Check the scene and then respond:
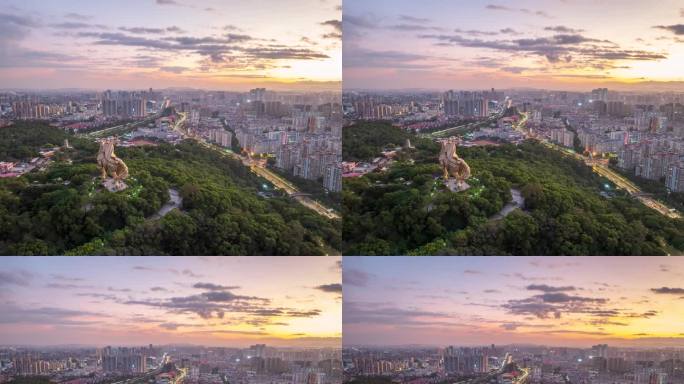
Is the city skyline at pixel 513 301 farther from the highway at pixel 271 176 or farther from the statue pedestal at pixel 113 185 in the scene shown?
the statue pedestal at pixel 113 185

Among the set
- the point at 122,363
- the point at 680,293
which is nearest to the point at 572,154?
the point at 680,293

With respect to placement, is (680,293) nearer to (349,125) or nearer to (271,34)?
(349,125)

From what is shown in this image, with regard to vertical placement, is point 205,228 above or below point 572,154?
below

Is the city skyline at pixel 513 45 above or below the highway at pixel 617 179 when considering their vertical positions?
above

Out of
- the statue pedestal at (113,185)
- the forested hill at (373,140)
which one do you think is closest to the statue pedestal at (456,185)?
the forested hill at (373,140)

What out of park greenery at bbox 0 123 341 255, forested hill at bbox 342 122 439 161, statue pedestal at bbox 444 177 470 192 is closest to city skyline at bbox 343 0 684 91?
forested hill at bbox 342 122 439 161

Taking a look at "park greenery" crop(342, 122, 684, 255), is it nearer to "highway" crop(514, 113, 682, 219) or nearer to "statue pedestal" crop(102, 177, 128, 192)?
"highway" crop(514, 113, 682, 219)
